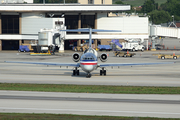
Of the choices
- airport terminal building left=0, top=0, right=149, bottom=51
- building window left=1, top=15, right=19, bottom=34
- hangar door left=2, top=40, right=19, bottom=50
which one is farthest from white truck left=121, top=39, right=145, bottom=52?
hangar door left=2, top=40, right=19, bottom=50

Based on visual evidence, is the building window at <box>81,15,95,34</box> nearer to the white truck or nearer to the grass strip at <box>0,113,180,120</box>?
the white truck

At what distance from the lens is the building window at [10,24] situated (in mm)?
109562

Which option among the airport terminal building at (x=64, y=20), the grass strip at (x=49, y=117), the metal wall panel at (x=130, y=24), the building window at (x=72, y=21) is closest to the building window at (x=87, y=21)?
the airport terminal building at (x=64, y=20)

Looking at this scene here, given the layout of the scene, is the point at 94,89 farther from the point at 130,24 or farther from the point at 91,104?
the point at 130,24

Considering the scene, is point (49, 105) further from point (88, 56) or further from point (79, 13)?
point (79, 13)

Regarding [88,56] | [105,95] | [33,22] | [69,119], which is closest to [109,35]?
[33,22]

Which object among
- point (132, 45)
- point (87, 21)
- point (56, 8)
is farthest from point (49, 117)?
point (87, 21)

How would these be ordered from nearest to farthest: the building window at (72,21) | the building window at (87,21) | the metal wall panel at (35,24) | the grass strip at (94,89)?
the grass strip at (94,89)
the metal wall panel at (35,24)
the building window at (72,21)
the building window at (87,21)

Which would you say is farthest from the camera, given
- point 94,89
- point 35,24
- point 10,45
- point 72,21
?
point 10,45

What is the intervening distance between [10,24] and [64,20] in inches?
917

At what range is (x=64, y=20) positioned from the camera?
99.3 metres

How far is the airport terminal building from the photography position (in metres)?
99.8

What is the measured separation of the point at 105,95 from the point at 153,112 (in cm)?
656

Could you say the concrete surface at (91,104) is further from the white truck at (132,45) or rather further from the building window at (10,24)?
the building window at (10,24)
